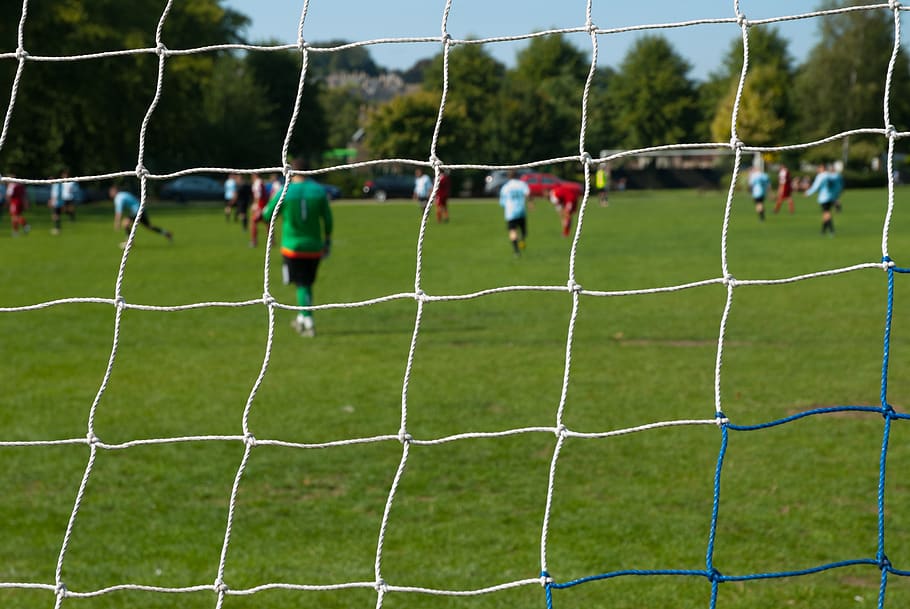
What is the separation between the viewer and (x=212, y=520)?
6.27m

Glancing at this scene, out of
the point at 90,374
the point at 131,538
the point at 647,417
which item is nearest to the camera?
the point at 131,538

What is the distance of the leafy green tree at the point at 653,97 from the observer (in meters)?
79.9

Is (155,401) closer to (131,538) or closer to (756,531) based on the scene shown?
(131,538)

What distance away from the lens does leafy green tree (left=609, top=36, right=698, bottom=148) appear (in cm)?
7994

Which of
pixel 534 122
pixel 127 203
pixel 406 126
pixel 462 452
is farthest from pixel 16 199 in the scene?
pixel 406 126

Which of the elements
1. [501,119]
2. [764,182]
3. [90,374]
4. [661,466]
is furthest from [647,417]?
[501,119]

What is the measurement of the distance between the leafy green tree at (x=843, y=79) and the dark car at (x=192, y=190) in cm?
3634

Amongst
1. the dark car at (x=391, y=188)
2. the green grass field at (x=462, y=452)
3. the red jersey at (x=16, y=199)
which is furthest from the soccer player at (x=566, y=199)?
the dark car at (x=391, y=188)

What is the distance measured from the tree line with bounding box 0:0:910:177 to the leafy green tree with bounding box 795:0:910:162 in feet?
0.42

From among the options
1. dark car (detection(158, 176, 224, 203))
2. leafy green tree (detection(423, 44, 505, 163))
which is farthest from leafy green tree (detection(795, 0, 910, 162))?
dark car (detection(158, 176, 224, 203))

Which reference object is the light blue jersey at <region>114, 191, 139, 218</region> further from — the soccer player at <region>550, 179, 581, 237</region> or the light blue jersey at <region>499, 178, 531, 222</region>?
the soccer player at <region>550, 179, 581, 237</region>

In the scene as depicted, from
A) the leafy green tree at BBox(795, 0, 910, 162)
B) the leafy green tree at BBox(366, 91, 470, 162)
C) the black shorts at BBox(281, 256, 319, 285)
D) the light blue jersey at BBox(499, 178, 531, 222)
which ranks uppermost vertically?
the leafy green tree at BBox(795, 0, 910, 162)

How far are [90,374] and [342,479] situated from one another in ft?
13.8

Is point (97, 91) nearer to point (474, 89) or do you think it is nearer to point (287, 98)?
point (474, 89)
